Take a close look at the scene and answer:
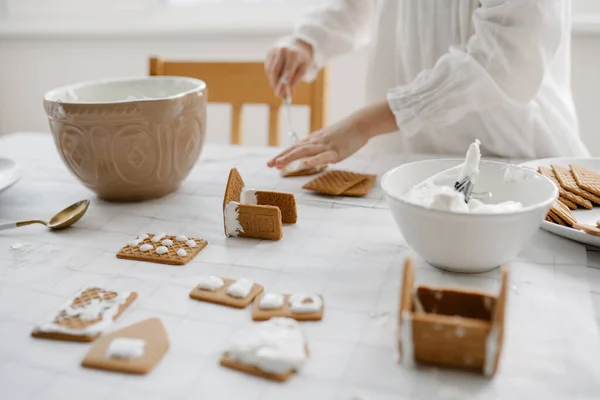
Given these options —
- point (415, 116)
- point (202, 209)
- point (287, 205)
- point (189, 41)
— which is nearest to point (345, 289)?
point (287, 205)

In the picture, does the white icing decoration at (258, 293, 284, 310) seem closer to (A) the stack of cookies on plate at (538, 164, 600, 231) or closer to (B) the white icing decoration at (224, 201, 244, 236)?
(B) the white icing decoration at (224, 201, 244, 236)

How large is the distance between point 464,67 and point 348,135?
0.74 feet

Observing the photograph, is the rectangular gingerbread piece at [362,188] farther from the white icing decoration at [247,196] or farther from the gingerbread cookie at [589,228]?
the gingerbread cookie at [589,228]

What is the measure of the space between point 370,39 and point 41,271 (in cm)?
98

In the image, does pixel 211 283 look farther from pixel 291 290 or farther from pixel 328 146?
pixel 328 146

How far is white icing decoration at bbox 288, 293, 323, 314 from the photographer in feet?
1.89

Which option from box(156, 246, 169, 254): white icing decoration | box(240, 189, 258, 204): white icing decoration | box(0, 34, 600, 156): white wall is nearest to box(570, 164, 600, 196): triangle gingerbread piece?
box(240, 189, 258, 204): white icing decoration

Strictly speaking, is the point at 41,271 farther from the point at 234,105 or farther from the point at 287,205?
the point at 234,105

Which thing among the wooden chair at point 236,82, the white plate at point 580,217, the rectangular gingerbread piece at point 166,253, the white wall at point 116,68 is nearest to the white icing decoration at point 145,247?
the rectangular gingerbread piece at point 166,253

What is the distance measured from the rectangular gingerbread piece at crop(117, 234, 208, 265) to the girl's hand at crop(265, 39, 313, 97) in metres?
0.63

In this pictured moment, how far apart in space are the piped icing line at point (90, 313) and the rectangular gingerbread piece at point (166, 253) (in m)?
0.09

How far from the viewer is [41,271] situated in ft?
2.25

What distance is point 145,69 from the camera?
8.33ft

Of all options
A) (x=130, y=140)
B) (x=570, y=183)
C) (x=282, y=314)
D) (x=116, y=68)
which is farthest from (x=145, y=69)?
(x=282, y=314)
